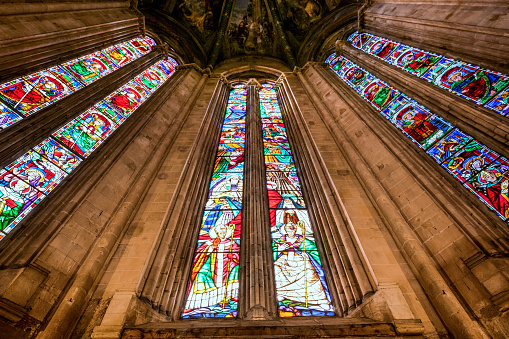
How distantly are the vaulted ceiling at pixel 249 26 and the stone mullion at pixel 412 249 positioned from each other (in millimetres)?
7878

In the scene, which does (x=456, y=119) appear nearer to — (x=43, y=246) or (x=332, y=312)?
(x=332, y=312)

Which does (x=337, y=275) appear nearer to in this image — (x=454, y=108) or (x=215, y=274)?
(x=215, y=274)

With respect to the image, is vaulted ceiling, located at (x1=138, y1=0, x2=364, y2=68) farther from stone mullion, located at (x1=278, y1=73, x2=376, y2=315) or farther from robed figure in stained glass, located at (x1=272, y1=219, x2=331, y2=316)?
robed figure in stained glass, located at (x1=272, y1=219, x2=331, y2=316)

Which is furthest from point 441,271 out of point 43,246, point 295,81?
point 295,81

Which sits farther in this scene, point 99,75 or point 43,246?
point 99,75

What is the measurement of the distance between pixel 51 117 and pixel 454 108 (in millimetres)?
7344

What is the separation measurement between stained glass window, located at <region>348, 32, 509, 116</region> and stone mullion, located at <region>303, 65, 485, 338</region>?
1.75m

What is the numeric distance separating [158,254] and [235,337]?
1.83m

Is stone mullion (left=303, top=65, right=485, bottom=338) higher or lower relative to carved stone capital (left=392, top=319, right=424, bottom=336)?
higher

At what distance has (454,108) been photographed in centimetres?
559

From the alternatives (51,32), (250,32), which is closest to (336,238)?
(51,32)

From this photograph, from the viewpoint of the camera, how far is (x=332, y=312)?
13.3ft

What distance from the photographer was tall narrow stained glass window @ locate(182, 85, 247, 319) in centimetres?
419

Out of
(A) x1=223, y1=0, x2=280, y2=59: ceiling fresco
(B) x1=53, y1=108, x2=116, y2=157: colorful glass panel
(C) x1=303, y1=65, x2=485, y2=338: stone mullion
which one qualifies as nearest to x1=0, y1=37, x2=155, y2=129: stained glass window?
(B) x1=53, y1=108, x2=116, y2=157: colorful glass panel
